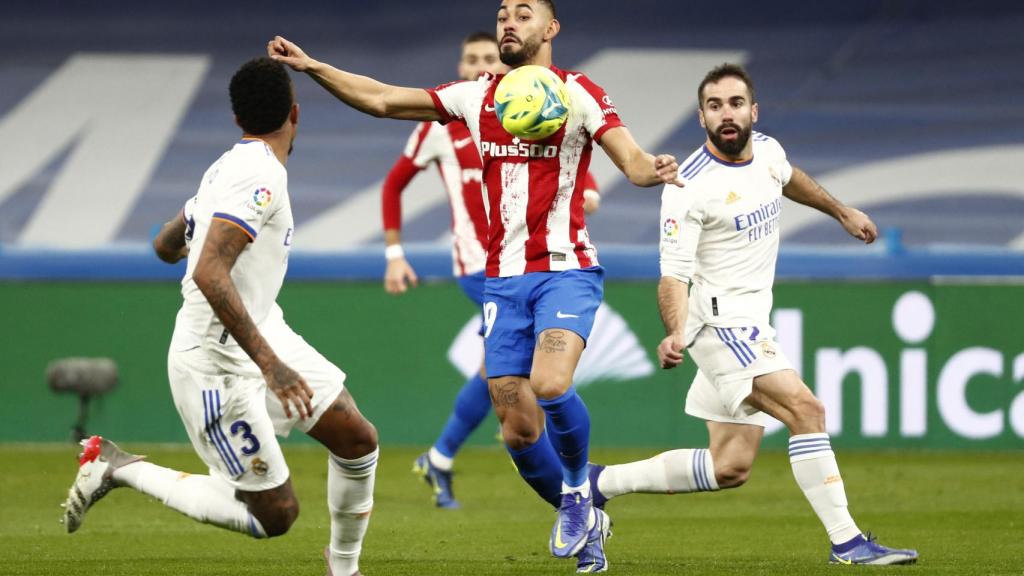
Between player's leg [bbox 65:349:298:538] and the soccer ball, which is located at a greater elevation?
the soccer ball

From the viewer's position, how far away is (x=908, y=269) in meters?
13.1

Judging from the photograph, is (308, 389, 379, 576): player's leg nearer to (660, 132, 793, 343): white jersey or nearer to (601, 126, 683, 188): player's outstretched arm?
(601, 126, 683, 188): player's outstretched arm

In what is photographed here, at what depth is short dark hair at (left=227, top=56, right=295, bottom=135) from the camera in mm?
5594

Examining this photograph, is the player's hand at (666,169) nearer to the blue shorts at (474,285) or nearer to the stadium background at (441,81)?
the blue shorts at (474,285)

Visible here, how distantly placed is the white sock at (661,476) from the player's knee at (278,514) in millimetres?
2014

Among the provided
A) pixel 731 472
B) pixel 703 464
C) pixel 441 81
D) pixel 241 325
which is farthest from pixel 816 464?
pixel 441 81

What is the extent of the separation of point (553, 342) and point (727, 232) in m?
1.31

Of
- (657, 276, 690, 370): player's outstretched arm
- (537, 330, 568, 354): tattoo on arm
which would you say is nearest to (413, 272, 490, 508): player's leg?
(657, 276, 690, 370): player's outstretched arm

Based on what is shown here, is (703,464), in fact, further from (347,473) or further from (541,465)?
(347,473)

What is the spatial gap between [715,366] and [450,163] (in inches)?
134

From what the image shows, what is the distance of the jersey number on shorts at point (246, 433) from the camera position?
559 cm

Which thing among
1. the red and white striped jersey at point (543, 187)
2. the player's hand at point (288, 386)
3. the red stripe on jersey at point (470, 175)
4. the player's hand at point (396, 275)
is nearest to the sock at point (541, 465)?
the red and white striped jersey at point (543, 187)

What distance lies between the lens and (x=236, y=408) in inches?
220

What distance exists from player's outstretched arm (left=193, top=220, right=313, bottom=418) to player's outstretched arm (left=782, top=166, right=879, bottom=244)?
3.10 metres
